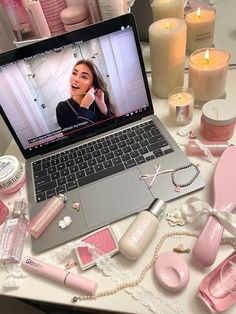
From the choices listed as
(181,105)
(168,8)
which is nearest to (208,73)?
(181,105)

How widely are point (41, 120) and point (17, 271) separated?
0.29 meters

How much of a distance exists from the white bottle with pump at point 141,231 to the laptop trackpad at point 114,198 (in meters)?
0.03

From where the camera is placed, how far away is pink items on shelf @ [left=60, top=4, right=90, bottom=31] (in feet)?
1.95

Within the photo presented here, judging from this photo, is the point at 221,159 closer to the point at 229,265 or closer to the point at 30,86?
the point at 229,265

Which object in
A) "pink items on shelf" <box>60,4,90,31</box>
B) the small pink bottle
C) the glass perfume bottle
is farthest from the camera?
"pink items on shelf" <box>60,4,90,31</box>

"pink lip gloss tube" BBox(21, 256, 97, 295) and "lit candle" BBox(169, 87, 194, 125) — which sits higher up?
"lit candle" BBox(169, 87, 194, 125)

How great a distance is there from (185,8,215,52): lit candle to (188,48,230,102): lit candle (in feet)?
0.35

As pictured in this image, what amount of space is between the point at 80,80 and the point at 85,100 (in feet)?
0.13

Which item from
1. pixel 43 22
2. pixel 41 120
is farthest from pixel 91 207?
pixel 43 22

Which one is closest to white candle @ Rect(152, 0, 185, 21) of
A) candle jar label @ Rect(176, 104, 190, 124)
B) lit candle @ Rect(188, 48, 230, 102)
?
lit candle @ Rect(188, 48, 230, 102)

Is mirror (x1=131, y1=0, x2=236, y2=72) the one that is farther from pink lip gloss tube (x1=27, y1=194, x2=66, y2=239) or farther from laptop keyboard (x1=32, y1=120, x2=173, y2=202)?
pink lip gloss tube (x1=27, y1=194, x2=66, y2=239)

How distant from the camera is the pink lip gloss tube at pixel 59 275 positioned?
421mm

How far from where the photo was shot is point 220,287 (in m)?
0.38

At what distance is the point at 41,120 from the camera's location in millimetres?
602
